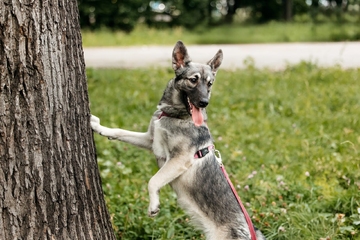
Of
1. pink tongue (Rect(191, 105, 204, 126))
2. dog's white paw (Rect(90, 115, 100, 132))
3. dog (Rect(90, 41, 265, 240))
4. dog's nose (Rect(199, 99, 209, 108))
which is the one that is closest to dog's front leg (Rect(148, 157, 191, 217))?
dog (Rect(90, 41, 265, 240))

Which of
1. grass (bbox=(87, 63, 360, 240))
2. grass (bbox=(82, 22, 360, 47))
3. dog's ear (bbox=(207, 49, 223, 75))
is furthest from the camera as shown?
grass (bbox=(82, 22, 360, 47))

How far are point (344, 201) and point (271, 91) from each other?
420 cm

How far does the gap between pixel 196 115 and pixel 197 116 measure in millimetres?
11

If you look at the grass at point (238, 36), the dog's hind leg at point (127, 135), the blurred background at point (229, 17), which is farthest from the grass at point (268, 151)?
the blurred background at point (229, 17)

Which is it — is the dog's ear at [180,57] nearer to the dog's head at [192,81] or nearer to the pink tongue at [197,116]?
the dog's head at [192,81]

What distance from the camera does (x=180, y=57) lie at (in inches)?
146

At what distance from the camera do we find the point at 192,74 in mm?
3605

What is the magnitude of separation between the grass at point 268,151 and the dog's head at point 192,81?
41.6 inches

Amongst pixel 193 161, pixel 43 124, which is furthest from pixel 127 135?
pixel 43 124

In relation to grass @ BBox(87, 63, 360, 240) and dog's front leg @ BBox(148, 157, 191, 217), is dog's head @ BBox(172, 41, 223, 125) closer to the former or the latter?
dog's front leg @ BBox(148, 157, 191, 217)

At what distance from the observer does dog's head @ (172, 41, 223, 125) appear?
3.53 metres

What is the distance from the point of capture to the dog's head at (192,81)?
3.53 metres

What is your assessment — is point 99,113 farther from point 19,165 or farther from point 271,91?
point 19,165

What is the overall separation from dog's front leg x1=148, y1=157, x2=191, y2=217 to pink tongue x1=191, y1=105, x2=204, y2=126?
0.87 feet
